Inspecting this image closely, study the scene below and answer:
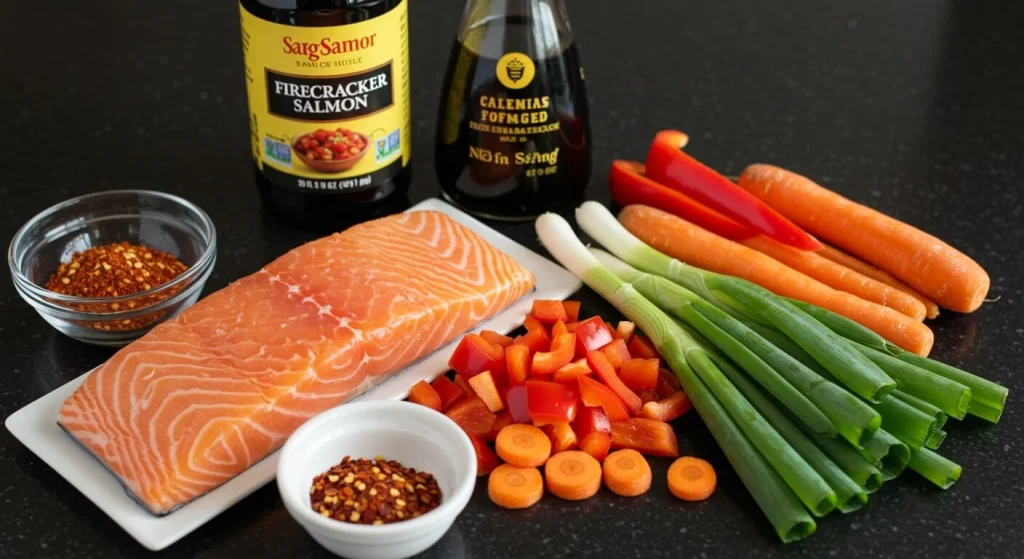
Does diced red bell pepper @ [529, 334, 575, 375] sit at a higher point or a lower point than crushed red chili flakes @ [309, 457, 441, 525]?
higher

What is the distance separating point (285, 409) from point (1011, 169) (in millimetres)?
1435

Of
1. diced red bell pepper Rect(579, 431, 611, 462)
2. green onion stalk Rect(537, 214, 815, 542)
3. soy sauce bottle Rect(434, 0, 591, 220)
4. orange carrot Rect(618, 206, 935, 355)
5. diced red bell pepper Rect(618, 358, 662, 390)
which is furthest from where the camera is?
soy sauce bottle Rect(434, 0, 591, 220)

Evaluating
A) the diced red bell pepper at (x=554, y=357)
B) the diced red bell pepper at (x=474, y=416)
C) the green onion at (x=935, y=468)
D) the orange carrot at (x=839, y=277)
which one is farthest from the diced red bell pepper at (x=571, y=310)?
the green onion at (x=935, y=468)

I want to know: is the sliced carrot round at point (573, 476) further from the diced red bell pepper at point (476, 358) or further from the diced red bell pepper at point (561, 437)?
the diced red bell pepper at point (476, 358)

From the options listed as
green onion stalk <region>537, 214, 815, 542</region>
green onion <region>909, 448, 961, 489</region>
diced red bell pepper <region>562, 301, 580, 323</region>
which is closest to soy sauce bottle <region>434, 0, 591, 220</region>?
green onion stalk <region>537, 214, 815, 542</region>

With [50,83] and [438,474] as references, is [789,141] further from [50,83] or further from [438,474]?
[50,83]

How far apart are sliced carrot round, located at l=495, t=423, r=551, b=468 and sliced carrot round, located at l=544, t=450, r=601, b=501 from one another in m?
0.02

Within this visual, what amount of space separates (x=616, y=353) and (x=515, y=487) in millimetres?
272

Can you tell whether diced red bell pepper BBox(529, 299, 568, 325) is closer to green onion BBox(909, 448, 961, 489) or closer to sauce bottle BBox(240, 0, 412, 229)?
sauce bottle BBox(240, 0, 412, 229)

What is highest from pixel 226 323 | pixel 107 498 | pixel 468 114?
pixel 468 114

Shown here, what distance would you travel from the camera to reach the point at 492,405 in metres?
1.50

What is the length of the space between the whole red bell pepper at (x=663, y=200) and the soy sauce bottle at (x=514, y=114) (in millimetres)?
86

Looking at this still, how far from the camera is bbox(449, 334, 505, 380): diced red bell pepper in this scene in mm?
1538

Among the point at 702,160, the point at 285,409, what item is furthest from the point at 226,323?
the point at 702,160
